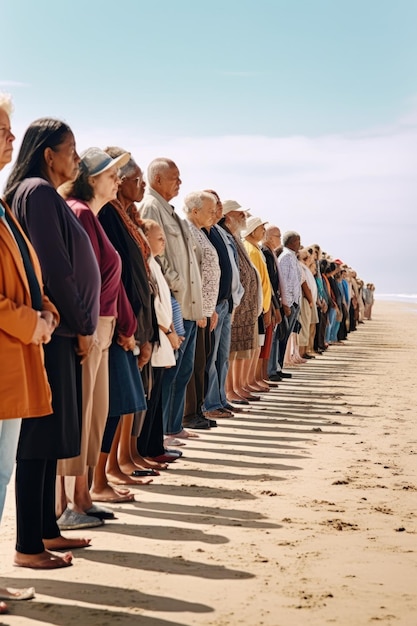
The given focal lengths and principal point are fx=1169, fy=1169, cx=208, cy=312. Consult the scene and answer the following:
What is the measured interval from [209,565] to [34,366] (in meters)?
1.35

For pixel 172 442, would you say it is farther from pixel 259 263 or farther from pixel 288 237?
pixel 288 237

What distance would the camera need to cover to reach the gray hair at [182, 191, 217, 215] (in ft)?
32.9

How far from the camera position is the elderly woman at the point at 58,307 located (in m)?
4.96

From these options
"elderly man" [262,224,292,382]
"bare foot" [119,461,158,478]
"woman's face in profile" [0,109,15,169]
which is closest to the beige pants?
"woman's face in profile" [0,109,15,169]

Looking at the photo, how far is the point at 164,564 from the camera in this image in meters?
5.23

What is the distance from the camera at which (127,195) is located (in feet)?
23.0

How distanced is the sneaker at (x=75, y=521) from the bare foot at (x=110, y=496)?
59cm

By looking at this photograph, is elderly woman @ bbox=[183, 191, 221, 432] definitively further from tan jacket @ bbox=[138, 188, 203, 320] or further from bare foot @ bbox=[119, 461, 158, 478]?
bare foot @ bbox=[119, 461, 158, 478]

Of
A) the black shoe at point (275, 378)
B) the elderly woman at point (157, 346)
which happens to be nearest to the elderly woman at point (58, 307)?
the elderly woman at point (157, 346)

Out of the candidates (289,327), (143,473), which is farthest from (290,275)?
(143,473)

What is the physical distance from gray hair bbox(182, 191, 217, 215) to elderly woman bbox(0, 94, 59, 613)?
5.49m

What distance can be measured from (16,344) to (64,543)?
4.45 ft

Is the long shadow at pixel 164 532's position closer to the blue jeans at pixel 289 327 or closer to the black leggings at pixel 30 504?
the black leggings at pixel 30 504

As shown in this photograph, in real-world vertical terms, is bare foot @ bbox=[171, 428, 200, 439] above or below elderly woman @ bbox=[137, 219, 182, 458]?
below
